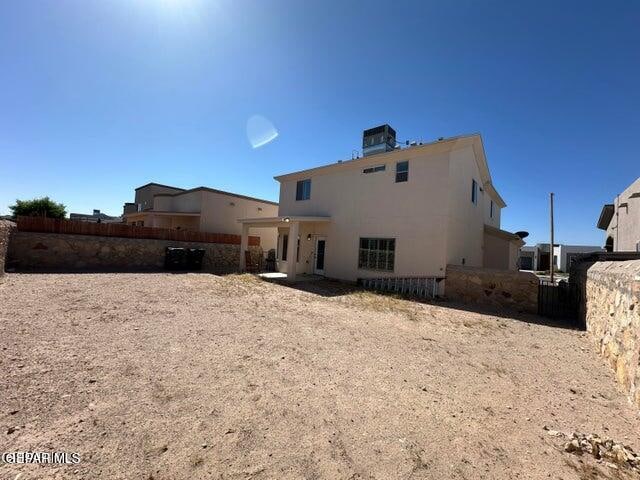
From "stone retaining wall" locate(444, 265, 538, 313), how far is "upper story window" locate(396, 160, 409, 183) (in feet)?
14.0

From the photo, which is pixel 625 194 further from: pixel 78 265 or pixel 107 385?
pixel 78 265

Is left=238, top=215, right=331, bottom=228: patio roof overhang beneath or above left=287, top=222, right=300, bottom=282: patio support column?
above

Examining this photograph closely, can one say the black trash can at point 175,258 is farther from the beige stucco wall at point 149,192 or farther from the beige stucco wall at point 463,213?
the beige stucco wall at point 149,192

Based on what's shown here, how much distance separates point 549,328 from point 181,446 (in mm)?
9177

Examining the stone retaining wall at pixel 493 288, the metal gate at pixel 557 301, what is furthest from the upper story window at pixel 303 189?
the metal gate at pixel 557 301

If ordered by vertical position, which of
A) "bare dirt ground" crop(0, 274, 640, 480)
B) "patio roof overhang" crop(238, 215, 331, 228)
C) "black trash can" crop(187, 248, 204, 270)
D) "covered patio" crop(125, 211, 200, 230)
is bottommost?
"bare dirt ground" crop(0, 274, 640, 480)

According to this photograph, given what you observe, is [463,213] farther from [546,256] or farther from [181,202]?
[546,256]

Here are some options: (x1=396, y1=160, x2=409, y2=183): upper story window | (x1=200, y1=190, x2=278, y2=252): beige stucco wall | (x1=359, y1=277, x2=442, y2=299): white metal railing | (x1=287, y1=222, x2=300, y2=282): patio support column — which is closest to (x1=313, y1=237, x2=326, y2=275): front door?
(x1=287, y1=222, x2=300, y2=282): patio support column

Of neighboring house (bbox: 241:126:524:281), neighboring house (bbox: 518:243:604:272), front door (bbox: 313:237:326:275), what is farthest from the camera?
neighboring house (bbox: 518:243:604:272)

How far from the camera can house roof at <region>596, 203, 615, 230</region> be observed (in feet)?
56.5

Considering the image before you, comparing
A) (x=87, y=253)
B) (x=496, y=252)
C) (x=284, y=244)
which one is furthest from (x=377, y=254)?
(x=87, y=253)

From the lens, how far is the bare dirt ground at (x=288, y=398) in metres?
2.51

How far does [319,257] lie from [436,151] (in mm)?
7922

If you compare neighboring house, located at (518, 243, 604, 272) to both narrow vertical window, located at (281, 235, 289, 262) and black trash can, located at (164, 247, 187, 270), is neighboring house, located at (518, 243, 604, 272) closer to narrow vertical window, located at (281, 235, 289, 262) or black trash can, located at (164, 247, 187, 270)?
narrow vertical window, located at (281, 235, 289, 262)
